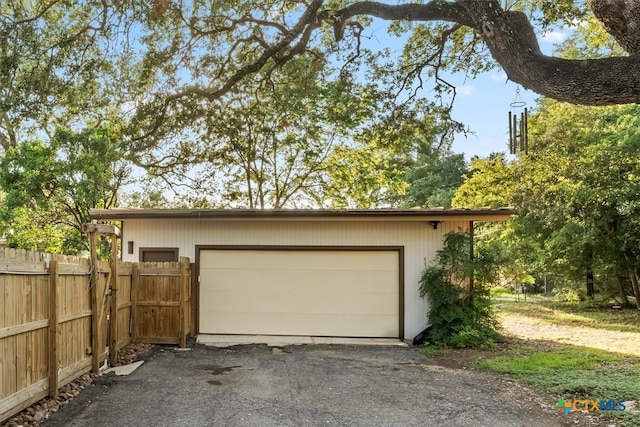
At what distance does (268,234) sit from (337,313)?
2.14 meters

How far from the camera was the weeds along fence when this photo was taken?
167 inches

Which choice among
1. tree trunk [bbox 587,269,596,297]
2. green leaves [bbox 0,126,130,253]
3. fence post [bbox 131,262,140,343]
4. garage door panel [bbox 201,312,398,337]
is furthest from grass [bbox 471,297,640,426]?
green leaves [bbox 0,126,130,253]

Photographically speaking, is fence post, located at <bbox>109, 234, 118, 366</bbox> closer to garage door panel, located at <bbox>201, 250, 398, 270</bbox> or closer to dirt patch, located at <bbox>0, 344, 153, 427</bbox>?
dirt patch, located at <bbox>0, 344, 153, 427</bbox>

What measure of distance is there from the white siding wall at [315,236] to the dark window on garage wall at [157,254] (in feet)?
0.35

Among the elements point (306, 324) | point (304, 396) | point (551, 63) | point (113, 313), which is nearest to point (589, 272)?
point (306, 324)

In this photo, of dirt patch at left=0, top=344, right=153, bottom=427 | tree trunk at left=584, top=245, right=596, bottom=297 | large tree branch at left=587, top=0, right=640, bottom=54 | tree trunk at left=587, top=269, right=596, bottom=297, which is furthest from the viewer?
tree trunk at left=587, top=269, right=596, bottom=297

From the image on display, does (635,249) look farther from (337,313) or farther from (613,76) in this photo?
(613,76)

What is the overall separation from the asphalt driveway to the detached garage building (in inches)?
83.3

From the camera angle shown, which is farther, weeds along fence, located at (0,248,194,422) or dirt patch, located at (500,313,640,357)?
dirt patch, located at (500,313,640,357)

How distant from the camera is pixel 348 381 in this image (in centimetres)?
614

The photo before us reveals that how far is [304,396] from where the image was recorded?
5418 millimetres

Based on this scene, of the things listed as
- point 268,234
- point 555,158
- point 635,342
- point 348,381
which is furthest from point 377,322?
point 555,158

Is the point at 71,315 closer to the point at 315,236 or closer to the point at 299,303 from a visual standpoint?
the point at 299,303

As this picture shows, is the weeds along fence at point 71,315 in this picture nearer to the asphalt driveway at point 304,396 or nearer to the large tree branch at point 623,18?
the asphalt driveway at point 304,396
